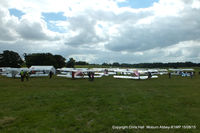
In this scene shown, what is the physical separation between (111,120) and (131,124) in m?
0.69

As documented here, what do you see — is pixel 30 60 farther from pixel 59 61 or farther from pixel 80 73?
pixel 80 73

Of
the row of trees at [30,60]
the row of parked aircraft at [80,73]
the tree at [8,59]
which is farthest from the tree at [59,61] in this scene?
the row of parked aircraft at [80,73]

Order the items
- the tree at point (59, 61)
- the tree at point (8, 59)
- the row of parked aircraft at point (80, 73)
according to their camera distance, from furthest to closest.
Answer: the tree at point (59, 61) < the tree at point (8, 59) < the row of parked aircraft at point (80, 73)

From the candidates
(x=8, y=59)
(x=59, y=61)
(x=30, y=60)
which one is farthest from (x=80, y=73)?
(x=8, y=59)

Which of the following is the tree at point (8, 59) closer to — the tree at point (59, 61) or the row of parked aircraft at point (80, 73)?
the tree at point (59, 61)

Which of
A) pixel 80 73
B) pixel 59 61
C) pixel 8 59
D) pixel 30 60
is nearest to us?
pixel 80 73

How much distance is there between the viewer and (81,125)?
4.55 m

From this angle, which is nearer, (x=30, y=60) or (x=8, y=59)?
(x=8, y=59)

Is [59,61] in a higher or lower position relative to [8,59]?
lower

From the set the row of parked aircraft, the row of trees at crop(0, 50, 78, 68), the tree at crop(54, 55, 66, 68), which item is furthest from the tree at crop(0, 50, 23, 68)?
the row of parked aircraft

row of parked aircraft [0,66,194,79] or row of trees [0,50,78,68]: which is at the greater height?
row of trees [0,50,78,68]

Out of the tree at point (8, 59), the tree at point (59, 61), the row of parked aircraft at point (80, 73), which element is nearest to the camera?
the row of parked aircraft at point (80, 73)

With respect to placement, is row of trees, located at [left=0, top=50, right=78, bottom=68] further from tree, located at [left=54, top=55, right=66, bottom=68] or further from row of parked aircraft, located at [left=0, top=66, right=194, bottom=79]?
row of parked aircraft, located at [left=0, top=66, right=194, bottom=79]

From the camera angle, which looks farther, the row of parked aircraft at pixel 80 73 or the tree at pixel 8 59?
the tree at pixel 8 59
